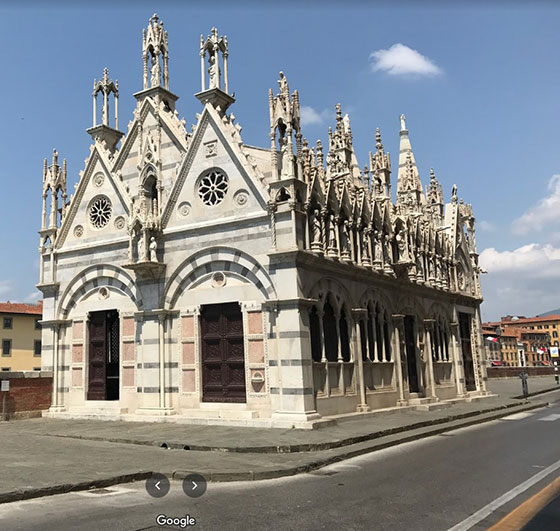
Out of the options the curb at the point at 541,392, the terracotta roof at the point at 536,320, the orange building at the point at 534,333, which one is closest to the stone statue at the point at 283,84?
the curb at the point at 541,392

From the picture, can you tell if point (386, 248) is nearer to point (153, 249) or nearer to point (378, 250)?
point (378, 250)

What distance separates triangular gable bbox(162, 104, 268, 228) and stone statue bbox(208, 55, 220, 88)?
128 cm

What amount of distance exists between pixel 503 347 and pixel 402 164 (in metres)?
111

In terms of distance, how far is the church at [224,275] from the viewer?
1928 cm

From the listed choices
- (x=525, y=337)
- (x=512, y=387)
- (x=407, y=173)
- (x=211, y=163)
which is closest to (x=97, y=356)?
(x=211, y=163)

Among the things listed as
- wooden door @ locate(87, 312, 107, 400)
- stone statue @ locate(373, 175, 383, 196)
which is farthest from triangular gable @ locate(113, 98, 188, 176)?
stone statue @ locate(373, 175, 383, 196)

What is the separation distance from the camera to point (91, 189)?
82.8ft

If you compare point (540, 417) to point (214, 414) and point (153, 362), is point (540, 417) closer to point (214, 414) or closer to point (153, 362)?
point (214, 414)

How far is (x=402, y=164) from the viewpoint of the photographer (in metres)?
33.8

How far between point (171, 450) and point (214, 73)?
14593 mm

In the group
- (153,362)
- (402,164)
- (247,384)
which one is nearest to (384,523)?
(247,384)

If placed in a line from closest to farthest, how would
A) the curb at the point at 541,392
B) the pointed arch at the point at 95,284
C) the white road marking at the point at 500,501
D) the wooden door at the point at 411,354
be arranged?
the white road marking at the point at 500,501 → the pointed arch at the point at 95,284 → the wooden door at the point at 411,354 → the curb at the point at 541,392

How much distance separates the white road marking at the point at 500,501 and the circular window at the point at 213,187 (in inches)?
543

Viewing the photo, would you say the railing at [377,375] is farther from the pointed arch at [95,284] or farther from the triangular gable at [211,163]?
the pointed arch at [95,284]
